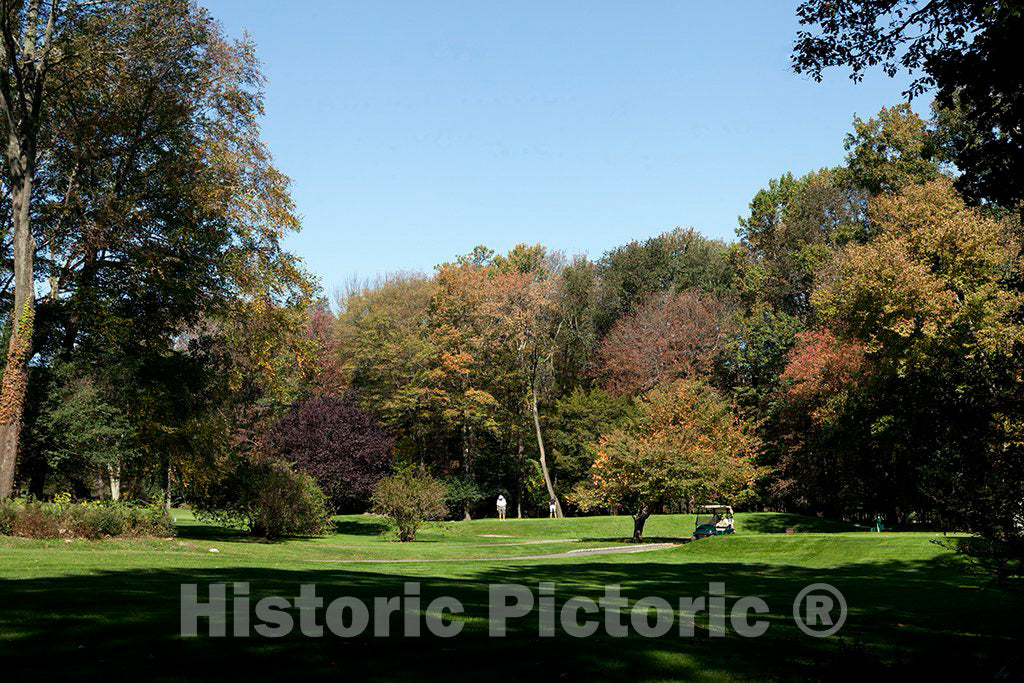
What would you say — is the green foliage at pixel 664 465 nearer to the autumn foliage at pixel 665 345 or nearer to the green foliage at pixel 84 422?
the green foliage at pixel 84 422

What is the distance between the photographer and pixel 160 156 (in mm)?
28844

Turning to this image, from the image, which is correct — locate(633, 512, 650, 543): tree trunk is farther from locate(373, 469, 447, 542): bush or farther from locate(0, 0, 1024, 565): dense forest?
locate(373, 469, 447, 542): bush

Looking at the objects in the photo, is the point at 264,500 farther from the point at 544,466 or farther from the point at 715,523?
the point at 544,466

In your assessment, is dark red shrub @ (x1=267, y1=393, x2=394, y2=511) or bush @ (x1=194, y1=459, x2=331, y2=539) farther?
dark red shrub @ (x1=267, y1=393, x2=394, y2=511)

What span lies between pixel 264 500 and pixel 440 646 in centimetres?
2509

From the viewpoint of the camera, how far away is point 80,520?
2178 centimetres

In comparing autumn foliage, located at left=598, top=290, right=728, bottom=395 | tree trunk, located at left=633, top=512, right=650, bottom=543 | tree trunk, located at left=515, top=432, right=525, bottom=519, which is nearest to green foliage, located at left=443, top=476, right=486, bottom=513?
tree trunk, located at left=515, top=432, right=525, bottom=519

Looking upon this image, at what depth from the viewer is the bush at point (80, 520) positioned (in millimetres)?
20438

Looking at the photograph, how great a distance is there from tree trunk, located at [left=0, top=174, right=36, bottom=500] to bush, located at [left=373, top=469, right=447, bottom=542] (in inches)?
542

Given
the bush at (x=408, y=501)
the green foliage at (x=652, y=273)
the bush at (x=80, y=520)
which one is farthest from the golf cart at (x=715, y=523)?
the green foliage at (x=652, y=273)

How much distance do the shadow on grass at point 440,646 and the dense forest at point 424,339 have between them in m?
1.47

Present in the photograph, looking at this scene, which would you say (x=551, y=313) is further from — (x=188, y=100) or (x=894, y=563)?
(x=894, y=563)

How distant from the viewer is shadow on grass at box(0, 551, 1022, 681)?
673cm

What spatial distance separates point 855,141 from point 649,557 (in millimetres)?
37379
